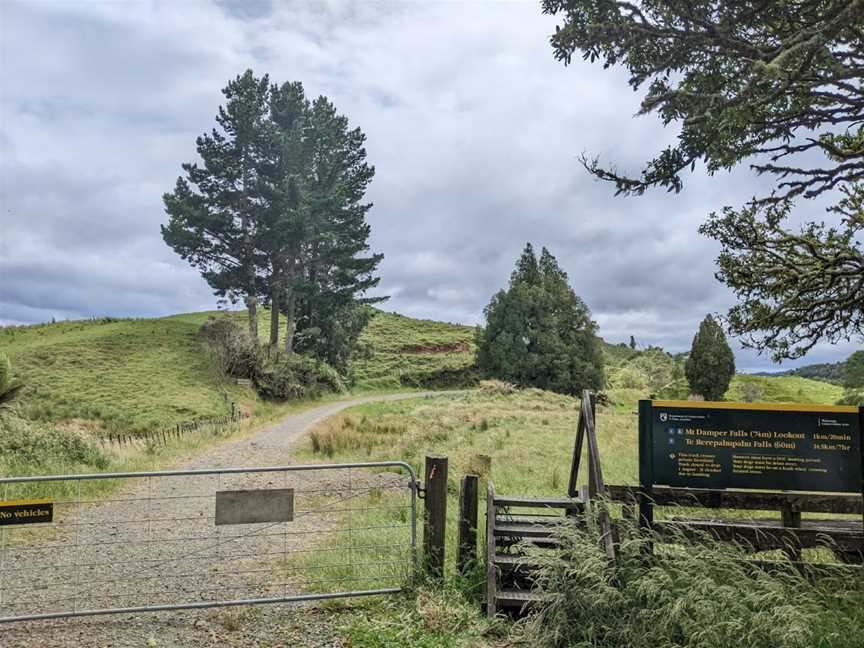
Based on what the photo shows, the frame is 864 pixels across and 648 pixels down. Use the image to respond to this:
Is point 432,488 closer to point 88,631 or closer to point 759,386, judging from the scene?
point 88,631

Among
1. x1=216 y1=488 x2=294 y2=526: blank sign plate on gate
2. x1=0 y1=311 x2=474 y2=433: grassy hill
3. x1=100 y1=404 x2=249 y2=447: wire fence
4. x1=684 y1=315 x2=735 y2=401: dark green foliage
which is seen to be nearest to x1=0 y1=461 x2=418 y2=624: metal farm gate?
x1=216 y1=488 x2=294 y2=526: blank sign plate on gate

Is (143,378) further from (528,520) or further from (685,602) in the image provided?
(685,602)

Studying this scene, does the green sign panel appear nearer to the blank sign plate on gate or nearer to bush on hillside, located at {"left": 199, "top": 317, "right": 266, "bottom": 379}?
the blank sign plate on gate

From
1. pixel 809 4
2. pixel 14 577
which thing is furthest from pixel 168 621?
pixel 809 4

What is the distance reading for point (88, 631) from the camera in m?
6.09

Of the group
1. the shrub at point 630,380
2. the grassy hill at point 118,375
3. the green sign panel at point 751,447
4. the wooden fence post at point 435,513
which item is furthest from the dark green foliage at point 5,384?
the shrub at point 630,380

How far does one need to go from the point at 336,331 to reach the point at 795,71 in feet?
133

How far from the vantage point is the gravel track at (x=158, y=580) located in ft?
19.5

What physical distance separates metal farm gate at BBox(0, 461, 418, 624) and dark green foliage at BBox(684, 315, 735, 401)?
46107 mm

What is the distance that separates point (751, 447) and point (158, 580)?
769 cm

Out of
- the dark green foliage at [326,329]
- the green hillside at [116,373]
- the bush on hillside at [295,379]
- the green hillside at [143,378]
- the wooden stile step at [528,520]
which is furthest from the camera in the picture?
the dark green foliage at [326,329]

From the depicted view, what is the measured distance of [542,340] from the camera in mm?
53094

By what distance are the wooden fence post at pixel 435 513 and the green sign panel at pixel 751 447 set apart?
240cm

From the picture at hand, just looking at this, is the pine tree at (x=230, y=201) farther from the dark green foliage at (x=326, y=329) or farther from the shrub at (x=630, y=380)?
the shrub at (x=630, y=380)
